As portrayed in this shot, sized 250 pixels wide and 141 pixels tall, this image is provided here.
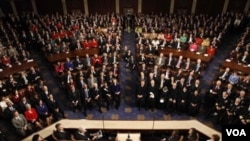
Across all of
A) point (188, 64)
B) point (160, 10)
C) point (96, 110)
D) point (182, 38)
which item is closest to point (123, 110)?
point (96, 110)

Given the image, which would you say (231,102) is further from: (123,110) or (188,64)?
(123,110)

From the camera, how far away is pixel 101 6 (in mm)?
15945

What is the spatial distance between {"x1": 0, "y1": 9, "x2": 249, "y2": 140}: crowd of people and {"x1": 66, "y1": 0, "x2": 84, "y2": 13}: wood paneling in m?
2.31

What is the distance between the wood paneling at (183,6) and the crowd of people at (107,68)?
234 centimetres

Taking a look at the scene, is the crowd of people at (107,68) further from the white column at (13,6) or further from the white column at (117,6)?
the white column at (117,6)

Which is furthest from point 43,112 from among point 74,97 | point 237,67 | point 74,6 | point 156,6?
point 156,6

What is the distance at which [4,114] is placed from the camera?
22.8 ft

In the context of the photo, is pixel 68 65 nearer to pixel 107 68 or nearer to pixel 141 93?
pixel 107 68

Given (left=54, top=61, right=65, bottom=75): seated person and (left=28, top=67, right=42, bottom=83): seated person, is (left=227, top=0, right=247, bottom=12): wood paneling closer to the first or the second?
(left=54, top=61, right=65, bottom=75): seated person

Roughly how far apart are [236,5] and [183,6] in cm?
338

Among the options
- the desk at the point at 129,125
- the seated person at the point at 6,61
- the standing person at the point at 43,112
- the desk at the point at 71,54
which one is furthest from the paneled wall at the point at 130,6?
the desk at the point at 129,125

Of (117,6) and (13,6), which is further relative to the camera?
(117,6)

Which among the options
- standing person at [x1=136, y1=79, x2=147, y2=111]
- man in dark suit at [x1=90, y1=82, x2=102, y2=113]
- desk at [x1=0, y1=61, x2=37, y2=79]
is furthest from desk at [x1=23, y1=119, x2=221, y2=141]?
desk at [x1=0, y1=61, x2=37, y2=79]

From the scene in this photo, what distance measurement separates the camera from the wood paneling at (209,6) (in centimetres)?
1540
